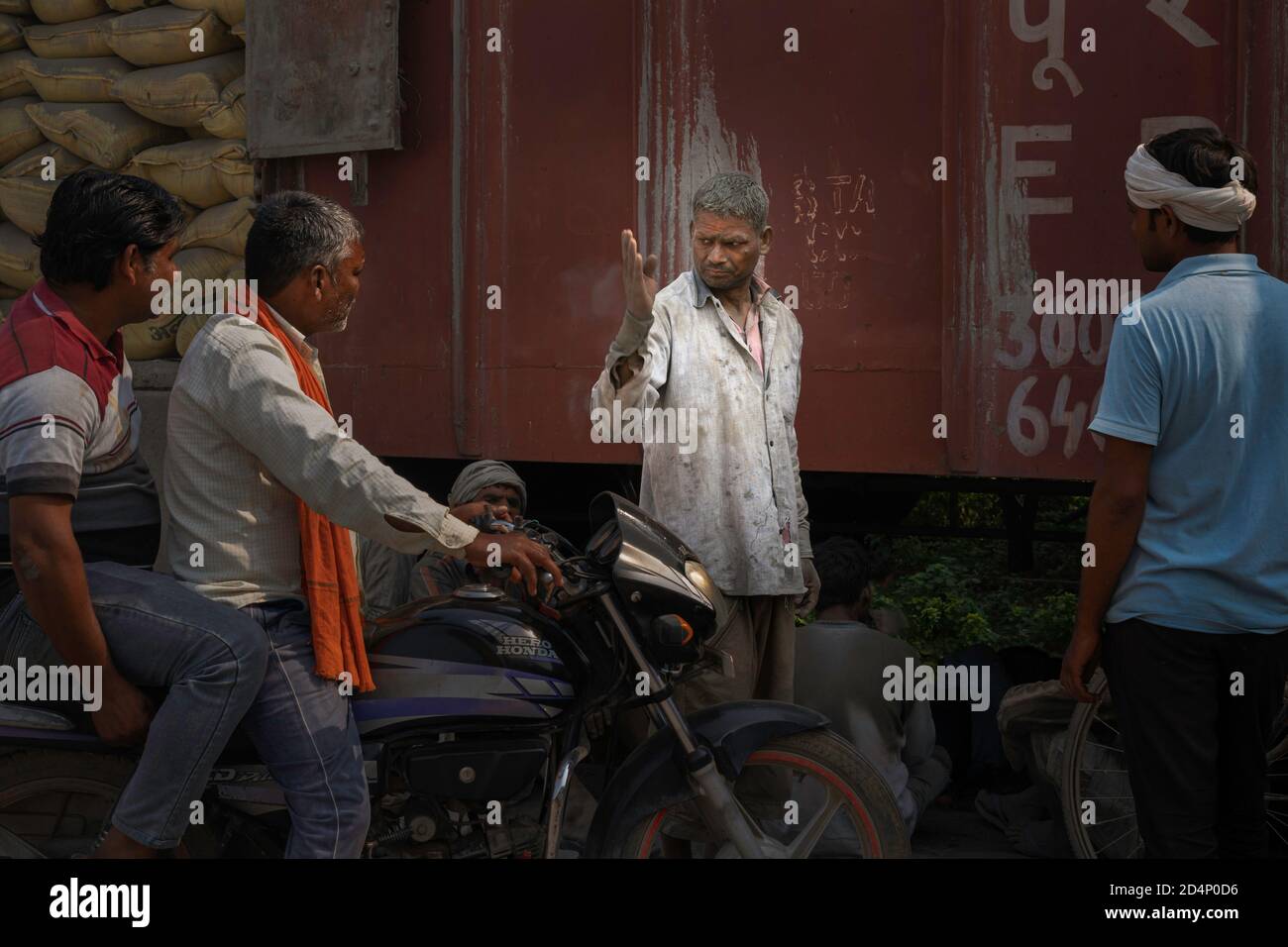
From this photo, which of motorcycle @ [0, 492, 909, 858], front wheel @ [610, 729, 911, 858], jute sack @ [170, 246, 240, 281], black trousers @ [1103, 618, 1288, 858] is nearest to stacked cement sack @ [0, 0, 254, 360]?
jute sack @ [170, 246, 240, 281]

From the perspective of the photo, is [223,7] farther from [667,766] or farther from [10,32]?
[667,766]

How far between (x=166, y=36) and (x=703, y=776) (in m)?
3.97

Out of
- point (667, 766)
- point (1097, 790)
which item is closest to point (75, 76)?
point (667, 766)

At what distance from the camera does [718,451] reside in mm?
3252

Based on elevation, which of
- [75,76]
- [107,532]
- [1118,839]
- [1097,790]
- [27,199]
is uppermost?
[75,76]

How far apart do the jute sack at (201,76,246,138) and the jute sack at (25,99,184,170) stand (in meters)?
0.32

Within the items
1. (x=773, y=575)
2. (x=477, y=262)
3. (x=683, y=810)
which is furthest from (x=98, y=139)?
(x=683, y=810)

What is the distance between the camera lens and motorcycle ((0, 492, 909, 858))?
2.54 m

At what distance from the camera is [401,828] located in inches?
101

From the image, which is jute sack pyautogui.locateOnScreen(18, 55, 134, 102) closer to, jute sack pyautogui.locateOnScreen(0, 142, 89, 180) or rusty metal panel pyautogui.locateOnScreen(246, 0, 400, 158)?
jute sack pyautogui.locateOnScreen(0, 142, 89, 180)

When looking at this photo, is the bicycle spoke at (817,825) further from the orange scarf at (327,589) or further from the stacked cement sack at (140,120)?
the stacked cement sack at (140,120)

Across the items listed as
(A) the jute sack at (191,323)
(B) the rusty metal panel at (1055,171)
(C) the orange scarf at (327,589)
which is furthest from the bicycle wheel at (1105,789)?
(A) the jute sack at (191,323)

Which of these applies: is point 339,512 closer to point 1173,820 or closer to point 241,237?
point 1173,820

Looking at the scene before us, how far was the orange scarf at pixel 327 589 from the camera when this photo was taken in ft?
7.96
